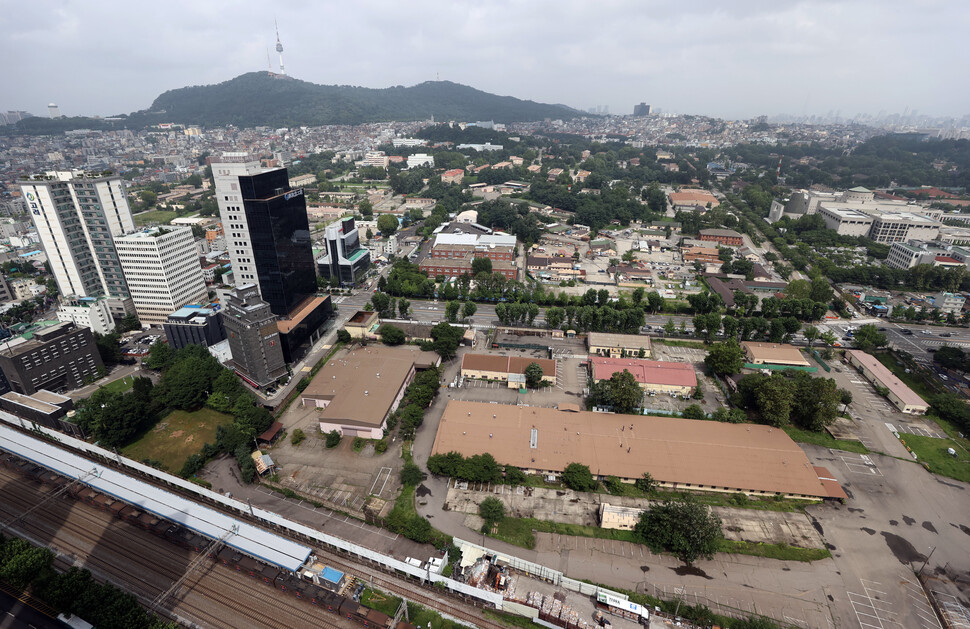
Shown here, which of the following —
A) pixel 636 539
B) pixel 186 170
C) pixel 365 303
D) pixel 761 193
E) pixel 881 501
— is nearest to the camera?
pixel 636 539

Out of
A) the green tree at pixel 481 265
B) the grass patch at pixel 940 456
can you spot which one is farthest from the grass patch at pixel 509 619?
the green tree at pixel 481 265

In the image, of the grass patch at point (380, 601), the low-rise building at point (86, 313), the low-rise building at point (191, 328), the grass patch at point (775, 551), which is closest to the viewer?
the grass patch at point (380, 601)

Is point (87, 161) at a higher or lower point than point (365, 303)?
higher

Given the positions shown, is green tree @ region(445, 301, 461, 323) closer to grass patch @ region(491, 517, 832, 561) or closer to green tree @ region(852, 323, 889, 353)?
grass patch @ region(491, 517, 832, 561)

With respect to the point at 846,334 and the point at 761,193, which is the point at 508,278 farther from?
the point at 761,193

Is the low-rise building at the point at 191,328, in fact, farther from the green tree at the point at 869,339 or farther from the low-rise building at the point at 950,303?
the low-rise building at the point at 950,303

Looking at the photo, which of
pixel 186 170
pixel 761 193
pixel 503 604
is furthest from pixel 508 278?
pixel 186 170

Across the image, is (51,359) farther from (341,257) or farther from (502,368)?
(502,368)

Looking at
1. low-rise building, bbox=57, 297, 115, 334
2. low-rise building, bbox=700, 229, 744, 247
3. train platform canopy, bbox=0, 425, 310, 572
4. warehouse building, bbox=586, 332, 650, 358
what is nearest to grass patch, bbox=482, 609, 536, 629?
train platform canopy, bbox=0, 425, 310, 572
